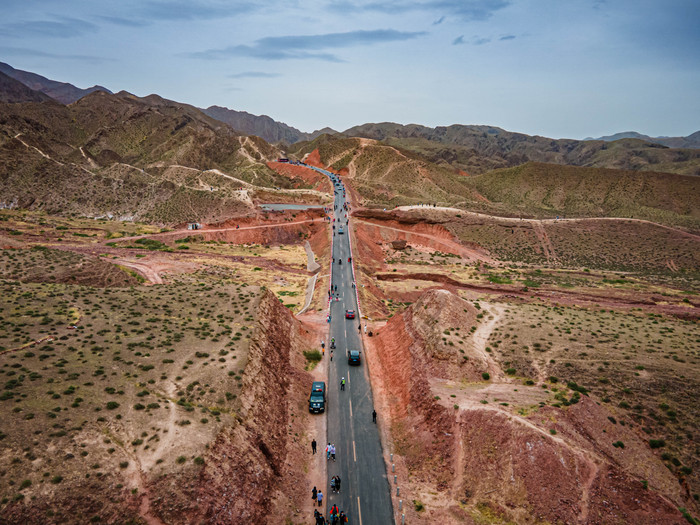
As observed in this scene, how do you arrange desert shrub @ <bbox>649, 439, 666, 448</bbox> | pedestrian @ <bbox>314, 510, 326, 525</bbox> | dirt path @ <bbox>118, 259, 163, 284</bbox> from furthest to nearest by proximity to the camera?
1. dirt path @ <bbox>118, 259, 163, 284</bbox>
2. desert shrub @ <bbox>649, 439, 666, 448</bbox>
3. pedestrian @ <bbox>314, 510, 326, 525</bbox>

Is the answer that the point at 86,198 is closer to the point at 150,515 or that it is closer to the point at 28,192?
the point at 28,192

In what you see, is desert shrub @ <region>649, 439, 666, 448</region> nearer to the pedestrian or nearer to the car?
the pedestrian

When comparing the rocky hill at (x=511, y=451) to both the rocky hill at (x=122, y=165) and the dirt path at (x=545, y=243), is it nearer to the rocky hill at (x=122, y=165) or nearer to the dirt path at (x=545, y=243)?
the dirt path at (x=545, y=243)

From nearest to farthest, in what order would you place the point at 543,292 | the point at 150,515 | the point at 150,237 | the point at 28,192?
the point at 150,515 < the point at 543,292 < the point at 150,237 < the point at 28,192

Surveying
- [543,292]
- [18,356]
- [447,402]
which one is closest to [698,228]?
[543,292]

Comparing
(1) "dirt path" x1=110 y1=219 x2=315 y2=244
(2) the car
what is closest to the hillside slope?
(1) "dirt path" x1=110 y1=219 x2=315 y2=244

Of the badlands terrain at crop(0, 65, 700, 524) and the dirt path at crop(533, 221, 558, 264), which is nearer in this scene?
the badlands terrain at crop(0, 65, 700, 524)

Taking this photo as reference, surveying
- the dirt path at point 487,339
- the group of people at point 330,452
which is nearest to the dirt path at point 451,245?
the dirt path at point 487,339
